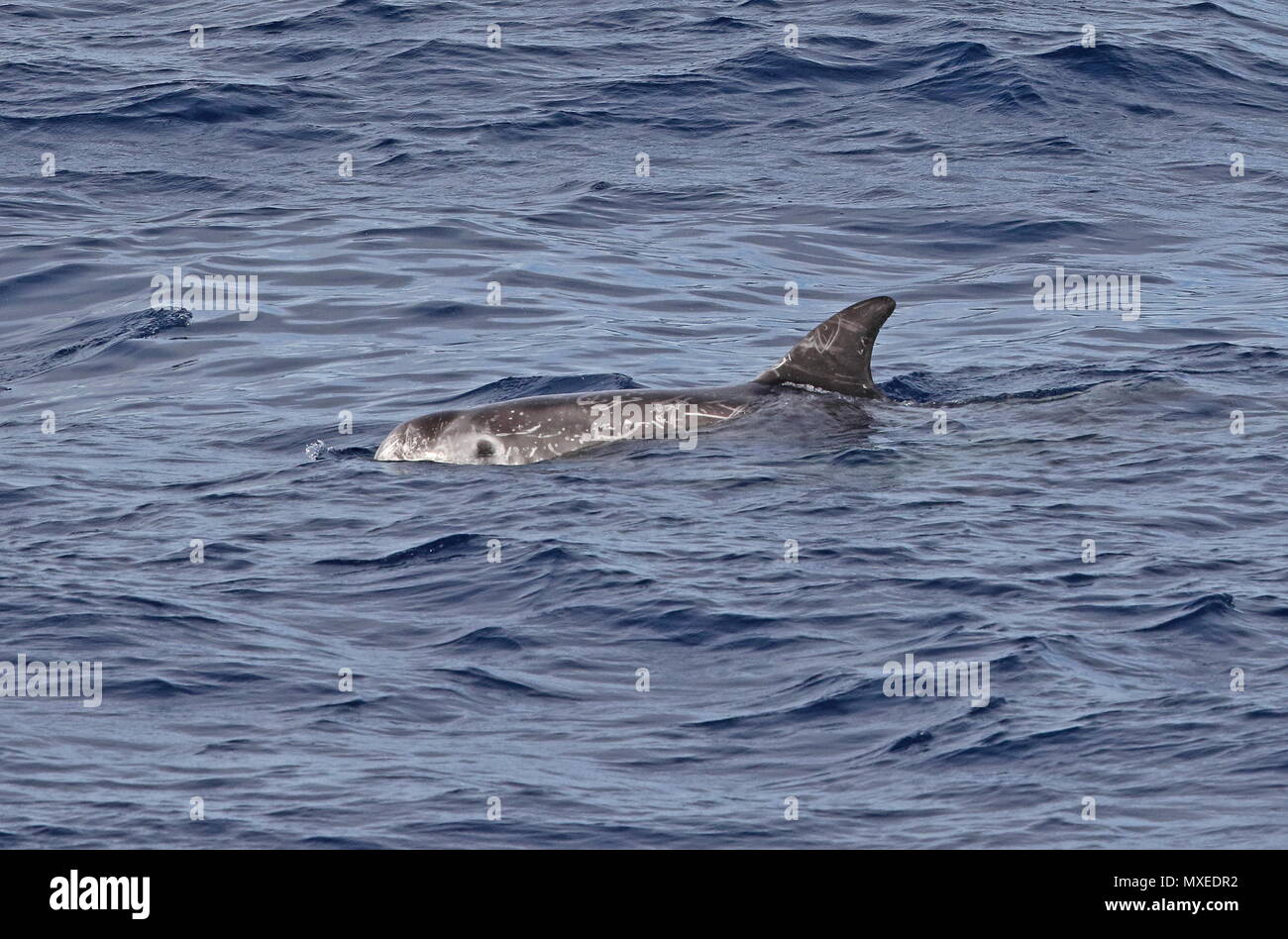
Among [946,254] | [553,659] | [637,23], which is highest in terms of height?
[637,23]

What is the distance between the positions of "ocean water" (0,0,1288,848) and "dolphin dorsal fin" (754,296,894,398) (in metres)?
0.43

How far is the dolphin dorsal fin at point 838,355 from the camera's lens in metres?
17.8

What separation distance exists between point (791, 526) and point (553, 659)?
3245 mm

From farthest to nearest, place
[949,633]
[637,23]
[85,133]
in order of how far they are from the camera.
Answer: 1. [637,23]
2. [85,133]
3. [949,633]

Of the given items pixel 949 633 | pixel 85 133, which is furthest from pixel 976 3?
pixel 949 633

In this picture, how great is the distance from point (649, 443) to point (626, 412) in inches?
17.9

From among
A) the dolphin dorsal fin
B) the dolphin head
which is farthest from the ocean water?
the dolphin dorsal fin

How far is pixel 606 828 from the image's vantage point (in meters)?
9.78

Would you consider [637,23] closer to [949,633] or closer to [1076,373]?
[1076,373]

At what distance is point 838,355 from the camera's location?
1791 cm

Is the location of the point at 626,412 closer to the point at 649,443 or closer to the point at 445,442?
the point at 649,443

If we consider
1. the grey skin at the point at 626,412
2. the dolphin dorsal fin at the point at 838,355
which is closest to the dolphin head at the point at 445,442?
the grey skin at the point at 626,412

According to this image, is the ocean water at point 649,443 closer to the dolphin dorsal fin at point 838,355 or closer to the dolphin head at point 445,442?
the dolphin head at point 445,442

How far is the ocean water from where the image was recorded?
1056 centimetres
